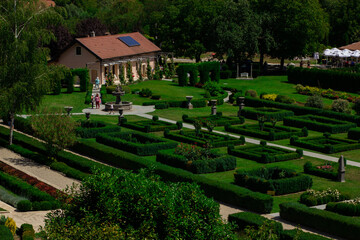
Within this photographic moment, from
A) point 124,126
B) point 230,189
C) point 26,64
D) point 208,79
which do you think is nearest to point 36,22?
point 26,64

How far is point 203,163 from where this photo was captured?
112 feet

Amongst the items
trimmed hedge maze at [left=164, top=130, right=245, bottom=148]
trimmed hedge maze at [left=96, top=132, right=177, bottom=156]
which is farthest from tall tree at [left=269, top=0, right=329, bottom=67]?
trimmed hedge maze at [left=96, top=132, right=177, bottom=156]

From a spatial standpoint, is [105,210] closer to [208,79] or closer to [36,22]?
[36,22]

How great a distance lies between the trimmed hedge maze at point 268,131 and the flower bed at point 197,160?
8.11m

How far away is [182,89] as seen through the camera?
65188 mm

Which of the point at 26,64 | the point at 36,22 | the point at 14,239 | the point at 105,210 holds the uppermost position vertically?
the point at 36,22

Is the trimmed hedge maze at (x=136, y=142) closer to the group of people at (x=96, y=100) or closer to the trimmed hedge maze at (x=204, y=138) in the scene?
the trimmed hedge maze at (x=204, y=138)

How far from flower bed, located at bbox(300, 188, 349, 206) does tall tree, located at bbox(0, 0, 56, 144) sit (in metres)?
20.1

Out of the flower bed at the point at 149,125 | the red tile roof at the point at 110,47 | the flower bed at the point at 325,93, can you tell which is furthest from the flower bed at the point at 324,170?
the red tile roof at the point at 110,47

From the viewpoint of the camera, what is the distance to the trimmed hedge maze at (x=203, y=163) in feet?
112

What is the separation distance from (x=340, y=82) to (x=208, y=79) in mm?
14145

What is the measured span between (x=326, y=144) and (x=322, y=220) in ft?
47.2

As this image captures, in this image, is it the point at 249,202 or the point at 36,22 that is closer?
the point at 249,202

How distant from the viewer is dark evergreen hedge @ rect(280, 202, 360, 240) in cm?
2478
